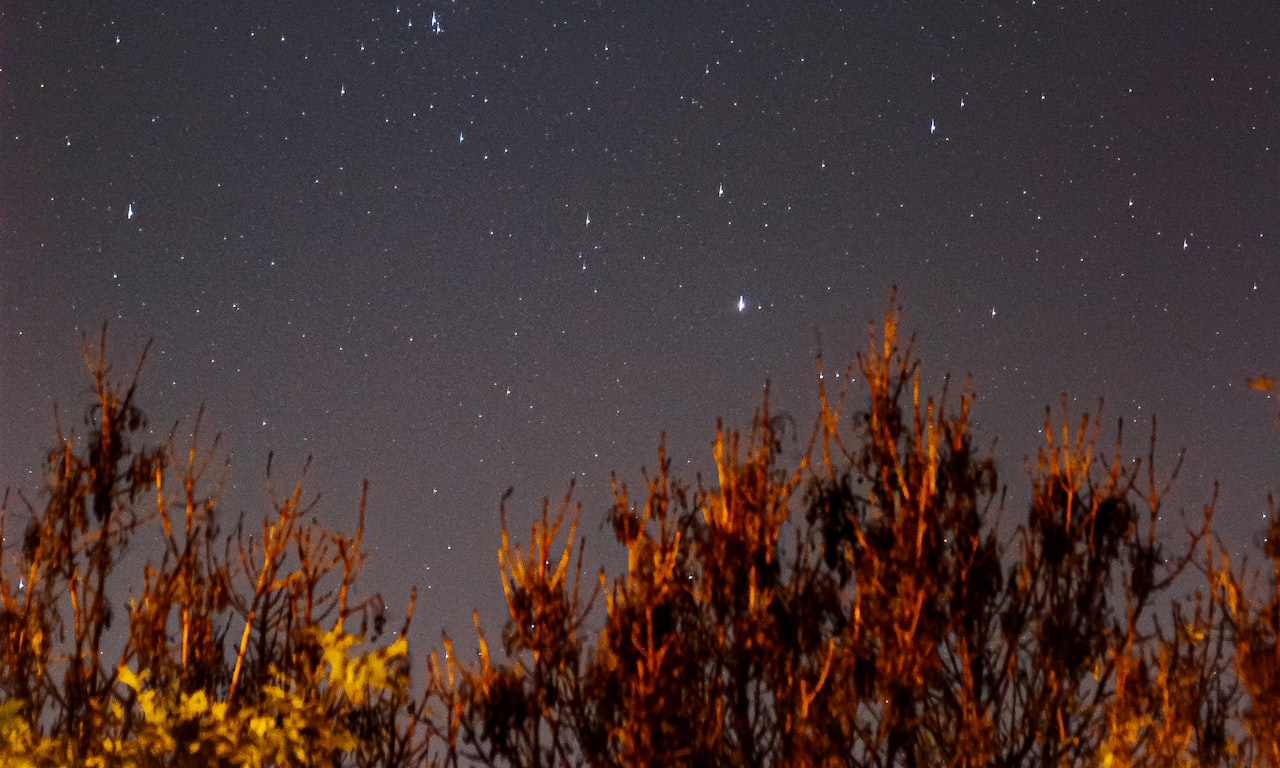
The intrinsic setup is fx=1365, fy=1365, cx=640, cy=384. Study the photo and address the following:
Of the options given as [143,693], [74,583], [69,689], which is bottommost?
[143,693]

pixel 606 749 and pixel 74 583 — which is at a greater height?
pixel 74 583

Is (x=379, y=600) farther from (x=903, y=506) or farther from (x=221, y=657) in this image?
(x=903, y=506)

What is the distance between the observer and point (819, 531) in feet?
23.5

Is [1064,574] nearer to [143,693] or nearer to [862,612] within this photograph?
[862,612]

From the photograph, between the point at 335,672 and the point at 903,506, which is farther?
the point at 903,506

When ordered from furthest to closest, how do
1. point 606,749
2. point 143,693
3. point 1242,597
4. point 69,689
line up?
point 1242,597, point 606,749, point 69,689, point 143,693

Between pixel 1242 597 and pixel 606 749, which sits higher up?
pixel 1242 597

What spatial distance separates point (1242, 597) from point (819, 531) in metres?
4.16

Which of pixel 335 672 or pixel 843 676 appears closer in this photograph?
pixel 335 672

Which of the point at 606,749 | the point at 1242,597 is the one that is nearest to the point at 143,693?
the point at 606,749

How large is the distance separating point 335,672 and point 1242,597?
7.46 metres

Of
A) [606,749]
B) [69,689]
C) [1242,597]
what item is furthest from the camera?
[1242,597]

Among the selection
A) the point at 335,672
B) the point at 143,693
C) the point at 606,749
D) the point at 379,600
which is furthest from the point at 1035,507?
the point at 143,693

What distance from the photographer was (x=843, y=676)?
270 inches
